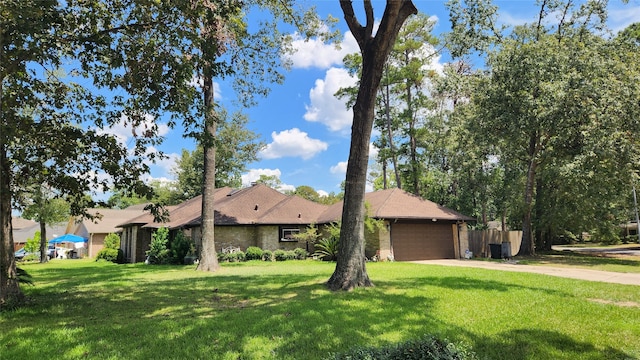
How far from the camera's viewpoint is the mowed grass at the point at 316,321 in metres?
4.83

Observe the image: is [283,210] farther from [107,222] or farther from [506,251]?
[107,222]

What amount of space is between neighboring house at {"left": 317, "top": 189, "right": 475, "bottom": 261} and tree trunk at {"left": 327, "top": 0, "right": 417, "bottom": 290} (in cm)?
1016

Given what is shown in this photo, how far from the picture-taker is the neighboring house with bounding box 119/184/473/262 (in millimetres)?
21109

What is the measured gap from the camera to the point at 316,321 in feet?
19.9

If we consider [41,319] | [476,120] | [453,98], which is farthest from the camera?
[453,98]

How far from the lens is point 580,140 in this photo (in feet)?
66.2

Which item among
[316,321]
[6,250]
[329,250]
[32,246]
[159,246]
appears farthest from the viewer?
[32,246]

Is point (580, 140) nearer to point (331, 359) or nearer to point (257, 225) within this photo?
point (257, 225)

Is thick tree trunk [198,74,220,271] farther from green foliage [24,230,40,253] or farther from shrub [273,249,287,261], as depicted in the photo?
green foliage [24,230,40,253]

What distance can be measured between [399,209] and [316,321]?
1619 centimetres

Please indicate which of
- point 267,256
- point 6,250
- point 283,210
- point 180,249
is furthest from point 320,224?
point 6,250

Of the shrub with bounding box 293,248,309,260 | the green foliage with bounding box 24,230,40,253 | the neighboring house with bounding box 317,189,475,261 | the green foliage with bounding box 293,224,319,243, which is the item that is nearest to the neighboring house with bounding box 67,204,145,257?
the green foliage with bounding box 24,230,40,253

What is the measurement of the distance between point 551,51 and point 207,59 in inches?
781

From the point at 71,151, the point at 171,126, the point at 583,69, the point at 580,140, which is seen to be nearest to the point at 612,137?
the point at 580,140
